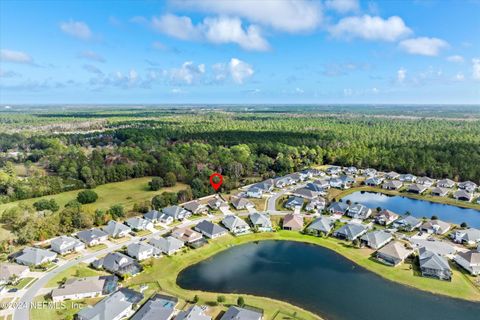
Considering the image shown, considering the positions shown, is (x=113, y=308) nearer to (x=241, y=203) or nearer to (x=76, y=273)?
(x=76, y=273)

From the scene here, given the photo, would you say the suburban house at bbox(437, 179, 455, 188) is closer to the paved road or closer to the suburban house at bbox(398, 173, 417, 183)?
the suburban house at bbox(398, 173, 417, 183)

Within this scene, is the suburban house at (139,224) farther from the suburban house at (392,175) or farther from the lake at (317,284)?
the suburban house at (392,175)

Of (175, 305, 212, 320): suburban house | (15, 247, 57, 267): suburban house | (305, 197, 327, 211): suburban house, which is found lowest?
(175, 305, 212, 320): suburban house

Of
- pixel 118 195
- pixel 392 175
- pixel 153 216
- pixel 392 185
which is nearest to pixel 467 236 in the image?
pixel 392 185

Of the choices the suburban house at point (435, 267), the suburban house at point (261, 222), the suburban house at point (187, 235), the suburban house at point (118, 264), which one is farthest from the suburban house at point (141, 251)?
the suburban house at point (435, 267)

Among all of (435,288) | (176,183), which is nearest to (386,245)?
(435,288)

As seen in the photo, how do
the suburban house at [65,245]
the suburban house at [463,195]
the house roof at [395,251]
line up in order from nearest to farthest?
1. the house roof at [395,251]
2. the suburban house at [65,245]
3. the suburban house at [463,195]

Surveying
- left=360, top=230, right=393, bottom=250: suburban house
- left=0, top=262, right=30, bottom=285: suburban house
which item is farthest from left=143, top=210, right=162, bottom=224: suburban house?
left=360, top=230, right=393, bottom=250: suburban house
